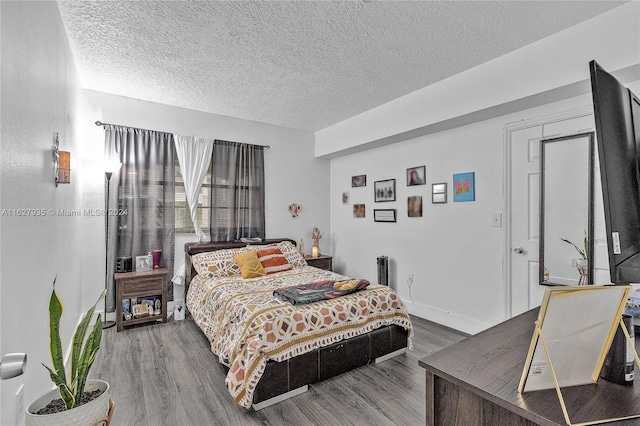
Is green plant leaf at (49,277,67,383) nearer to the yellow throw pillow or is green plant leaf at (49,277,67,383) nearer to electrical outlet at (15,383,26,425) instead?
electrical outlet at (15,383,26,425)

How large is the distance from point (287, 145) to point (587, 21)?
370 cm

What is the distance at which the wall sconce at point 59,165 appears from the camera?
212cm

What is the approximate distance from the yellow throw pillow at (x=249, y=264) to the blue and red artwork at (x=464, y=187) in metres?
2.39

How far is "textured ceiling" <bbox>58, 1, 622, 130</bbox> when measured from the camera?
2.17 m

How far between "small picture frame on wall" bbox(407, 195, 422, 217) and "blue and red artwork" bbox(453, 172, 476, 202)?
1.57ft

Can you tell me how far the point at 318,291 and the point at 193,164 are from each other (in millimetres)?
2530

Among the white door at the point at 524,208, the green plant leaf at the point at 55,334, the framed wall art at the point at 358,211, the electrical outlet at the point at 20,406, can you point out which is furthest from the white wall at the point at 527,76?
the electrical outlet at the point at 20,406

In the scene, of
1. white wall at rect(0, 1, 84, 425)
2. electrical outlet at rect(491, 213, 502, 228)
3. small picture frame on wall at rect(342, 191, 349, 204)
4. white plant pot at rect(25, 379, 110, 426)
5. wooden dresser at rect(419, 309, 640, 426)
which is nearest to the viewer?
wooden dresser at rect(419, 309, 640, 426)

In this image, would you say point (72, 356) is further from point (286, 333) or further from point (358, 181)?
point (358, 181)

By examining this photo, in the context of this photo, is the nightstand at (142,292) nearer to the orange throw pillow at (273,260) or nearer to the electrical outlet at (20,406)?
the orange throw pillow at (273,260)

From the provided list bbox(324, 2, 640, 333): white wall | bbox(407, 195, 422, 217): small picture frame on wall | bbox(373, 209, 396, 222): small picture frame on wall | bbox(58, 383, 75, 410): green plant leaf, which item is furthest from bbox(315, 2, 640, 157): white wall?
bbox(58, 383, 75, 410): green plant leaf

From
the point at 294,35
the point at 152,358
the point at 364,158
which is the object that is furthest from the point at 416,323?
the point at 294,35

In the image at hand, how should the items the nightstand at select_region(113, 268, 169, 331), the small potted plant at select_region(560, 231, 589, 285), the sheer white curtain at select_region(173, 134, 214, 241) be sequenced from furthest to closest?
the sheer white curtain at select_region(173, 134, 214, 241), the nightstand at select_region(113, 268, 169, 331), the small potted plant at select_region(560, 231, 589, 285)

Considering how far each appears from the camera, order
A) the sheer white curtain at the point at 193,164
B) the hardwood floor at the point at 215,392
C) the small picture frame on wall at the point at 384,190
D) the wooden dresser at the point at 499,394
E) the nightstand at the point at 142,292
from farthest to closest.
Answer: the small picture frame on wall at the point at 384,190 < the sheer white curtain at the point at 193,164 < the nightstand at the point at 142,292 < the hardwood floor at the point at 215,392 < the wooden dresser at the point at 499,394
